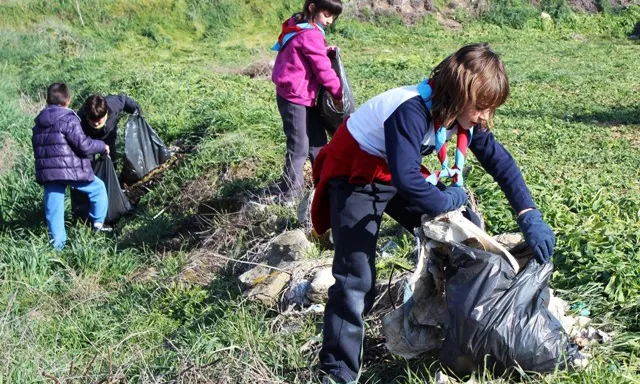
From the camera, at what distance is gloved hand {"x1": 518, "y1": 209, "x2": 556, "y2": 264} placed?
2896 millimetres

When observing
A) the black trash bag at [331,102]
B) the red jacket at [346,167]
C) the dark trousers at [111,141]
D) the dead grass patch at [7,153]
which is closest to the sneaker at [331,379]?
the red jacket at [346,167]

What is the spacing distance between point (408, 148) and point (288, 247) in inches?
85.9

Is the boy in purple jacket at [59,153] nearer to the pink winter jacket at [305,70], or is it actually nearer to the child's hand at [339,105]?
the pink winter jacket at [305,70]

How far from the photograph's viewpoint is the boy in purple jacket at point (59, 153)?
641 centimetres

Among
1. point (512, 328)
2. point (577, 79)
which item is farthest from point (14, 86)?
point (512, 328)

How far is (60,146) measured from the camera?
641 centimetres

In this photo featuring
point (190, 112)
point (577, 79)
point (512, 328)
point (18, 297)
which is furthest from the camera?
point (577, 79)

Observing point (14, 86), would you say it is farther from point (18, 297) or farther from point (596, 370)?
point (596, 370)

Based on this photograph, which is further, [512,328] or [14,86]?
[14,86]

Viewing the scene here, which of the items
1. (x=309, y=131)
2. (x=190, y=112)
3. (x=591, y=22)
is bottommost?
(x=591, y=22)

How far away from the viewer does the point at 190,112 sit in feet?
29.7

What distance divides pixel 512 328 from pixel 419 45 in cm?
1719

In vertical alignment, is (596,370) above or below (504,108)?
above

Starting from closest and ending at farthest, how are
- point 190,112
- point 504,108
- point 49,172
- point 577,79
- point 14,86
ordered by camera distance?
point 49,172 < point 190,112 < point 504,108 < point 577,79 < point 14,86
